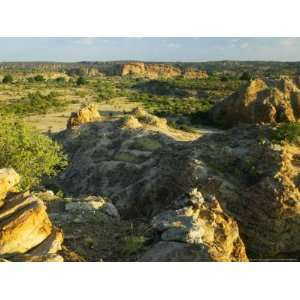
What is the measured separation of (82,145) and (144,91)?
52954 millimetres

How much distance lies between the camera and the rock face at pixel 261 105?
38.3 metres

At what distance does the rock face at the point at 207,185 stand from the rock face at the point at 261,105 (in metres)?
15.9

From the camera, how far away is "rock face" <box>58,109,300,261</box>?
10.9 meters

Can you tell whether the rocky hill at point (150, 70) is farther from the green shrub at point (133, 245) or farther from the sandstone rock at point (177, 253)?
the sandstone rock at point (177, 253)

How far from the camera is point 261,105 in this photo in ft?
128

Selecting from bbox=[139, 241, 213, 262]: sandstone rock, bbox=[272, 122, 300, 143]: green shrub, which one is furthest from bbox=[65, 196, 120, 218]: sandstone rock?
bbox=[272, 122, 300, 143]: green shrub

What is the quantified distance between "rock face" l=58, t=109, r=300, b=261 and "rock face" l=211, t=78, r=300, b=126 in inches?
627

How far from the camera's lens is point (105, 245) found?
1129 centimetres

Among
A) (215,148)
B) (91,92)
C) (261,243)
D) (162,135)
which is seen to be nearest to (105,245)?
(261,243)

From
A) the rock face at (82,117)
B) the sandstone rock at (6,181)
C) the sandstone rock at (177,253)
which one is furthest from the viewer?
the rock face at (82,117)

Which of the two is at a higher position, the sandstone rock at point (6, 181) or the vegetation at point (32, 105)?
the sandstone rock at point (6, 181)

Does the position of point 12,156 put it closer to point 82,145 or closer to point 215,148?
point 215,148

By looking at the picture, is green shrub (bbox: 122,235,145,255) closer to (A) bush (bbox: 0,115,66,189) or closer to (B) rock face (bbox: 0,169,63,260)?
(B) rock face (bbox: 0,169,63,260)

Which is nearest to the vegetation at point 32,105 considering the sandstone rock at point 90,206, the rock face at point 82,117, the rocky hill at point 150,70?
the rock face at point 82,117
